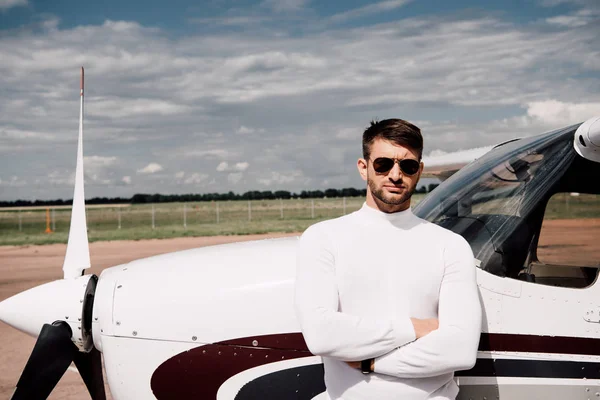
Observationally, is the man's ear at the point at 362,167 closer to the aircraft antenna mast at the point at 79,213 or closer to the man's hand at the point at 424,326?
the man's hand at the point at 424,326

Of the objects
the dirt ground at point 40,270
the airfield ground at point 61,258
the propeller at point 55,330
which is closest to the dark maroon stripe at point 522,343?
the airfield ground at point 61,258

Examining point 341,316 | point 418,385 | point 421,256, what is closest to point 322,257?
point 341,316

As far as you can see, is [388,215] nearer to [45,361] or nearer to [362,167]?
[362,167]

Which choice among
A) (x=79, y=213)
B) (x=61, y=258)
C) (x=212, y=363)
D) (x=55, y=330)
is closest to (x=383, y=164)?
(x=212, y=363)

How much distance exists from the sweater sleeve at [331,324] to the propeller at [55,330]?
1581 millimetres

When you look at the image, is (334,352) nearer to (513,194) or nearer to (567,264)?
(513,194)

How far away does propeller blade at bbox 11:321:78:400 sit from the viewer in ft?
10.6

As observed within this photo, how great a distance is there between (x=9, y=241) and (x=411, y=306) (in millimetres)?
28210

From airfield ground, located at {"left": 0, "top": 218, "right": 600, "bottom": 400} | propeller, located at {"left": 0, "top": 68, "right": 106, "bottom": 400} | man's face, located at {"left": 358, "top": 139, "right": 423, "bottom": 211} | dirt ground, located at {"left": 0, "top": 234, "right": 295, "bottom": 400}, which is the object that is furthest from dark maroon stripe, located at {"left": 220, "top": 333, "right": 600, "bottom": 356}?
dirt ground, located at {"left": 0, "top": 234, "right": 295, "bottom": 400}

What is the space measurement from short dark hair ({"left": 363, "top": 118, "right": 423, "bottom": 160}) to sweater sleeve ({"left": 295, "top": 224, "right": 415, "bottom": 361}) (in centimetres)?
50

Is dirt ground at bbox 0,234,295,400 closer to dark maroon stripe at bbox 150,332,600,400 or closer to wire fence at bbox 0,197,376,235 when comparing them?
dark maroon stripe at bbox 150,332,600,400

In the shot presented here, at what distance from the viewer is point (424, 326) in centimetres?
225

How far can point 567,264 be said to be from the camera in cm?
356

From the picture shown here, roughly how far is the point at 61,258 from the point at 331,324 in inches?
761
